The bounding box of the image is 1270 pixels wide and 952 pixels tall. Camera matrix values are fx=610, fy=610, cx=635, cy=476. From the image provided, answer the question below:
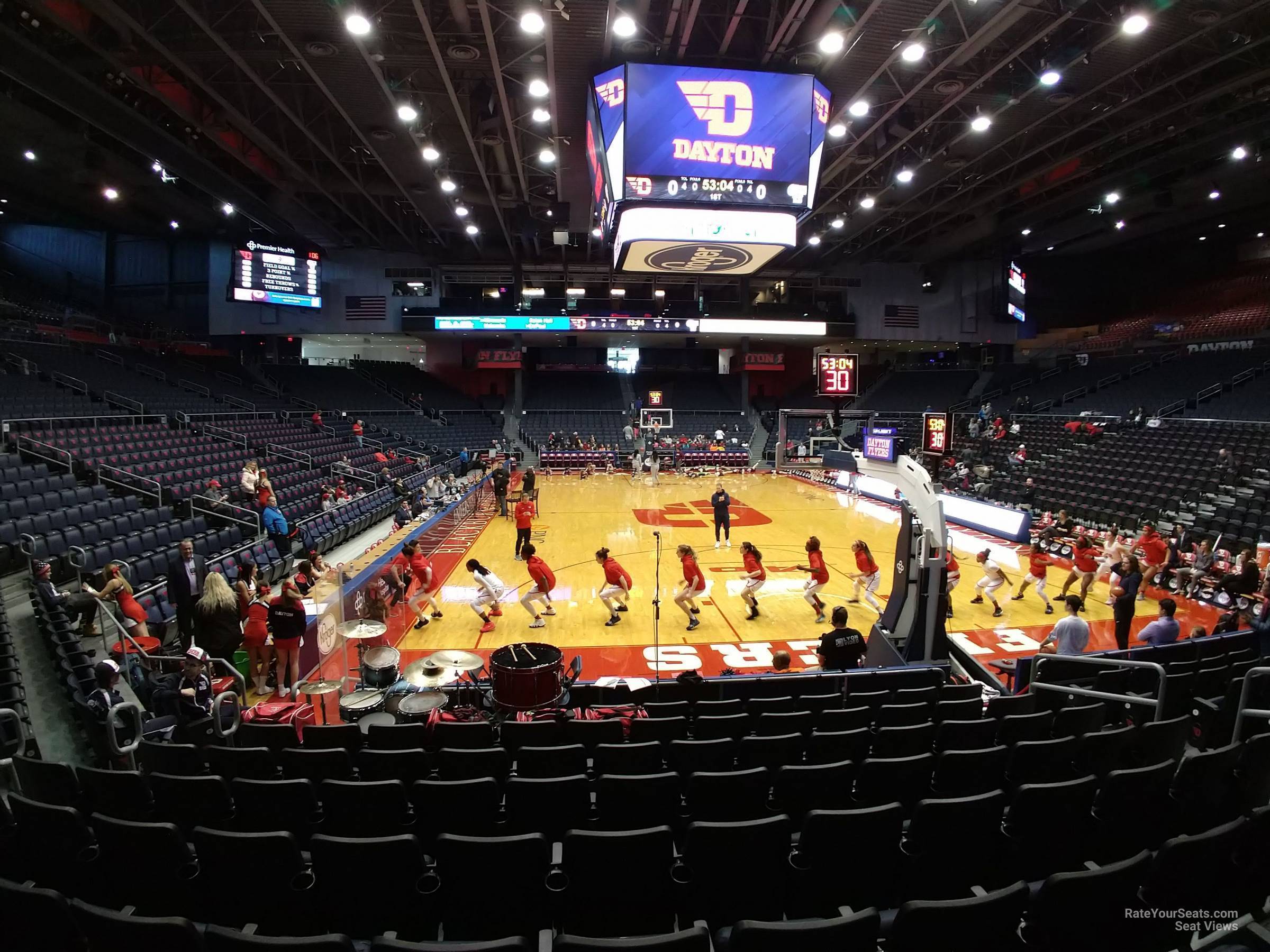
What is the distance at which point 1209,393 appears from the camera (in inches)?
959

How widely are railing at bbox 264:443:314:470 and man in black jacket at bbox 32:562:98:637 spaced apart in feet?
40.1

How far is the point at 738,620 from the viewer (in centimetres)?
1097

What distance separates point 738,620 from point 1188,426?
2107 centimetres

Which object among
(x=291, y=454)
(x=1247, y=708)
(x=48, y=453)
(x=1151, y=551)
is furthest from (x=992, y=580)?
(x=291, y=454)

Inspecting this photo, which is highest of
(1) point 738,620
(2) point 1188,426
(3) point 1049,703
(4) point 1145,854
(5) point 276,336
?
(5) point 276,336

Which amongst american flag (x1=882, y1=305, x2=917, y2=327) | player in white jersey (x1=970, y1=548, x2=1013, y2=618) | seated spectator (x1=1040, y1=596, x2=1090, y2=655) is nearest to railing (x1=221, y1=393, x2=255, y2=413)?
player in white jersey (x1=970, y1=548, x2=1013, y2=618)

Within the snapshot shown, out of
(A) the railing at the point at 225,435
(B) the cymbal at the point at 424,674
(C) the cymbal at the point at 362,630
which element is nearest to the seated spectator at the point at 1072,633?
(B) the cymbal at the point at 424,674

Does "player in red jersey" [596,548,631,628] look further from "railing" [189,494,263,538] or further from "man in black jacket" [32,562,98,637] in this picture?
"railing" [189,494,263,538]

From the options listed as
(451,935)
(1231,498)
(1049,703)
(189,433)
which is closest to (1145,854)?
(451,935)

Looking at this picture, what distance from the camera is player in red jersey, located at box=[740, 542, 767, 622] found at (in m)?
10.7

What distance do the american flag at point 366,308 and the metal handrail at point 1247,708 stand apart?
36759 mm

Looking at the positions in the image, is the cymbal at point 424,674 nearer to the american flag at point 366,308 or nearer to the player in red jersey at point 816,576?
the player in red jersey at point 816,576

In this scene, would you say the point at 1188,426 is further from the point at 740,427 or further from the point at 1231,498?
the point at 740,427

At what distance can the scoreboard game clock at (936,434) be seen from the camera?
13086 mm
